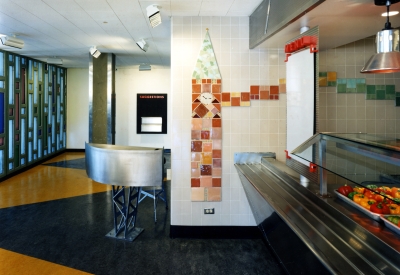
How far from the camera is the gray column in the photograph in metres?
6.28

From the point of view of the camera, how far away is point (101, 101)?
6.30 m

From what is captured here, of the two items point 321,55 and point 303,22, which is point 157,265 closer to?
point 303,22

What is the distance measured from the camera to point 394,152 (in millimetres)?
1327

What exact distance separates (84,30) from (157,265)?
3.70 m

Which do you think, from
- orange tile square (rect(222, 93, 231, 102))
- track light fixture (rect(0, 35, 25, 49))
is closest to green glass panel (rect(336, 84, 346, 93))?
orange tile square (rect(222, 93, 231, 102))

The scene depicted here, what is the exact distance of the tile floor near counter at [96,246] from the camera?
295 cm

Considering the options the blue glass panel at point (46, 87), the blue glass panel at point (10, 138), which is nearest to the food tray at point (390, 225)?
the blue glass panel at point (10, 138)

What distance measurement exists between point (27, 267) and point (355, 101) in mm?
4322

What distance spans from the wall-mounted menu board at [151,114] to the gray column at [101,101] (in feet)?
9.87

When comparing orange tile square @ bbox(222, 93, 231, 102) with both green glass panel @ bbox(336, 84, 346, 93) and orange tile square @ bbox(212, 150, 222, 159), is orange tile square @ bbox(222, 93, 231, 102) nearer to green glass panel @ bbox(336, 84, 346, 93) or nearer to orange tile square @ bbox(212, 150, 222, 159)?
orange tile square @ bbox(212, 150, 222, 159)

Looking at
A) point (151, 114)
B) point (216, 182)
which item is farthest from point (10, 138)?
point (216, 182)

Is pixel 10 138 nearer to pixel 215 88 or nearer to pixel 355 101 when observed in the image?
pixel 215 88

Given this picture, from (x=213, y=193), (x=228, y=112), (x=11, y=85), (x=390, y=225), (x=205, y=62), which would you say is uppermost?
→ (x=11, y=85)

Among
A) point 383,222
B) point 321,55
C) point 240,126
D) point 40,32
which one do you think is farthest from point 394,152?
point 40,32
